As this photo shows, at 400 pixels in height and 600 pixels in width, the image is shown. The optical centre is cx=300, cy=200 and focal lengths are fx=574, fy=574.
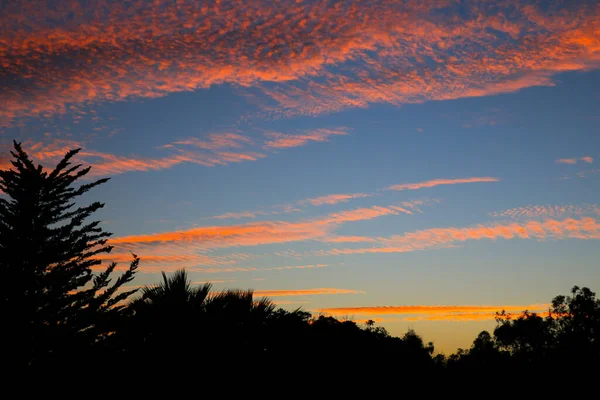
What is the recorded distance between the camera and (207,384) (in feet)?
42.1

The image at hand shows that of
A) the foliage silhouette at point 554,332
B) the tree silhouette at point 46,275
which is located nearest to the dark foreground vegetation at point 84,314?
the tree silhouette at point 46,275

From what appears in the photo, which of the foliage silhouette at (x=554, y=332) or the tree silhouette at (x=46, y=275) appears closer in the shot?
the tree silhouette at (x=46, y=275)

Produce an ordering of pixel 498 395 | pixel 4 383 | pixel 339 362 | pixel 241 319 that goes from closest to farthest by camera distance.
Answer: pixel 4 383
pixel 241 319
pixel 339 362
pixel 498 395

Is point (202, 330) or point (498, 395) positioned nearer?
point (202, 330)

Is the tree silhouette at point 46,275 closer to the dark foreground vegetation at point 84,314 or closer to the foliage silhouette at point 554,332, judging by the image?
the dark foreground vegetation at point 84,314

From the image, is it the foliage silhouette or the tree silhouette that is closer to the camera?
the tree silhouette

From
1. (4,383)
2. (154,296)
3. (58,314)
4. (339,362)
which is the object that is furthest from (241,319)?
(339,362)

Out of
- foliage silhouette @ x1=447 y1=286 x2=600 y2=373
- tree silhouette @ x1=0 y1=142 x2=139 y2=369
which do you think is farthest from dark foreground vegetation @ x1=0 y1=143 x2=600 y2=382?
foliage silhouette @ x1=447 y1=286 x2=600 y2=373

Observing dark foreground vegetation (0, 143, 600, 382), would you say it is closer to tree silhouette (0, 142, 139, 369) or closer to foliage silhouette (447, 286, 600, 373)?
tree silhouette (0, 142, 139, 369)

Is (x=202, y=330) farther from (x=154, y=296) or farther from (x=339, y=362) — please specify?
(x=339, y=362)

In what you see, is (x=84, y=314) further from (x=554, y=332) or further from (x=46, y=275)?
(x=554, y=332)

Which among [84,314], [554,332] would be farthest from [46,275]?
[554,332]

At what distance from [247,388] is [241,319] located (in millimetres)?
1640

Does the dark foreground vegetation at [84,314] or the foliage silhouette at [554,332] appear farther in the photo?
the foliage silhouette at [554,332]
